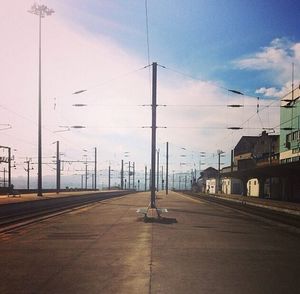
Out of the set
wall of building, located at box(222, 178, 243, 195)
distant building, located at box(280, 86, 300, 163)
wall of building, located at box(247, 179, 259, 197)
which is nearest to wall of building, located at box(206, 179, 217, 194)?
wall of building, located at box(222, 178, 243, 195)

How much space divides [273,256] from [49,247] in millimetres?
6139

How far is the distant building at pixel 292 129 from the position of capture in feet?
208

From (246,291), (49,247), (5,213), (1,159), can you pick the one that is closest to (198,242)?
(49,247)

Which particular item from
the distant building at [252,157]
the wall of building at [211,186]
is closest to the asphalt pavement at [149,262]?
the distant building at [252,157]

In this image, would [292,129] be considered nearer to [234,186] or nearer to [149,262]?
[149,262]

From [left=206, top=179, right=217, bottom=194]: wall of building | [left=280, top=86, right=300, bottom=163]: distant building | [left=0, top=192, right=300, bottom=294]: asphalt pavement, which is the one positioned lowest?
[left=206, top=179, right=217, bottom=194]: wall of building

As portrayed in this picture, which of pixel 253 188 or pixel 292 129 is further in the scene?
pixel 253 188

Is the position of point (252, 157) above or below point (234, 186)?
above

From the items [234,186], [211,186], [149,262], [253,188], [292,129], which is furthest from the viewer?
[211,186]

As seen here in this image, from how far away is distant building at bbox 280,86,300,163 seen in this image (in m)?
63.3

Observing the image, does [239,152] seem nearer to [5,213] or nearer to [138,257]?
[5,213]

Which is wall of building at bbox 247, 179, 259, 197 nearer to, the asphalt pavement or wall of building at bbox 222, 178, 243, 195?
wall of building at bbox 222, 178, 243, 195

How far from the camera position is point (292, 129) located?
2373 inches

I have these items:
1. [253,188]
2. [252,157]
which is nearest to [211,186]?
[252,157]
